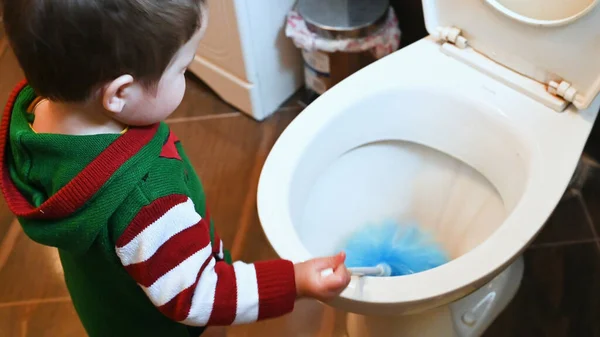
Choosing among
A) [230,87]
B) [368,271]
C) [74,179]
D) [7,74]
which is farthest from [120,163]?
[7,74]

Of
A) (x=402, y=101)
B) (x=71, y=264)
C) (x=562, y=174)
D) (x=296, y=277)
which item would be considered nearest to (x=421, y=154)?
(x=402, y=101)

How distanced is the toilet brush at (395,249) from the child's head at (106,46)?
0.50 m

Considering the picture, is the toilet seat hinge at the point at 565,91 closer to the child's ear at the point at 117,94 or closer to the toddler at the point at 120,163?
the toddler at the point at 120,163

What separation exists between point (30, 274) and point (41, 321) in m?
0.12

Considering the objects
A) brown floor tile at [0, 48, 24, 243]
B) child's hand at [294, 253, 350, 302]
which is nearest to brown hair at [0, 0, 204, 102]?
child's hand at [294, 253, 350, 302]

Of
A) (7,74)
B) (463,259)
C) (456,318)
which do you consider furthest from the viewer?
(7,74)

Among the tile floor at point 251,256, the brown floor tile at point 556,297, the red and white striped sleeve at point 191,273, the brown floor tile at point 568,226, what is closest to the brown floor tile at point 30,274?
the tile floor at point 251,256

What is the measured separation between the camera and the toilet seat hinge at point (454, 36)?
958 mm

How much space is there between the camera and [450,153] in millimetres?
981

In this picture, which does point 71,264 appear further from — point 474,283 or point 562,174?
point 562,174

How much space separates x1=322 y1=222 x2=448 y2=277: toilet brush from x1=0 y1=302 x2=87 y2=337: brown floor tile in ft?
1.93

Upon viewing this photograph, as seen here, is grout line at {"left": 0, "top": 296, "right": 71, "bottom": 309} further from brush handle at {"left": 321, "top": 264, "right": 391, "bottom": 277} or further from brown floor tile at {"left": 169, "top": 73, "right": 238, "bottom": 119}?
brush handle at {"left": 321, "top": 264, "right": 391, "bottom": 277}

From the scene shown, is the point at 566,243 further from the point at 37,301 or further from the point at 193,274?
the point at 37,301

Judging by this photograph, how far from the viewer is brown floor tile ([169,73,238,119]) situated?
5.15 ft
